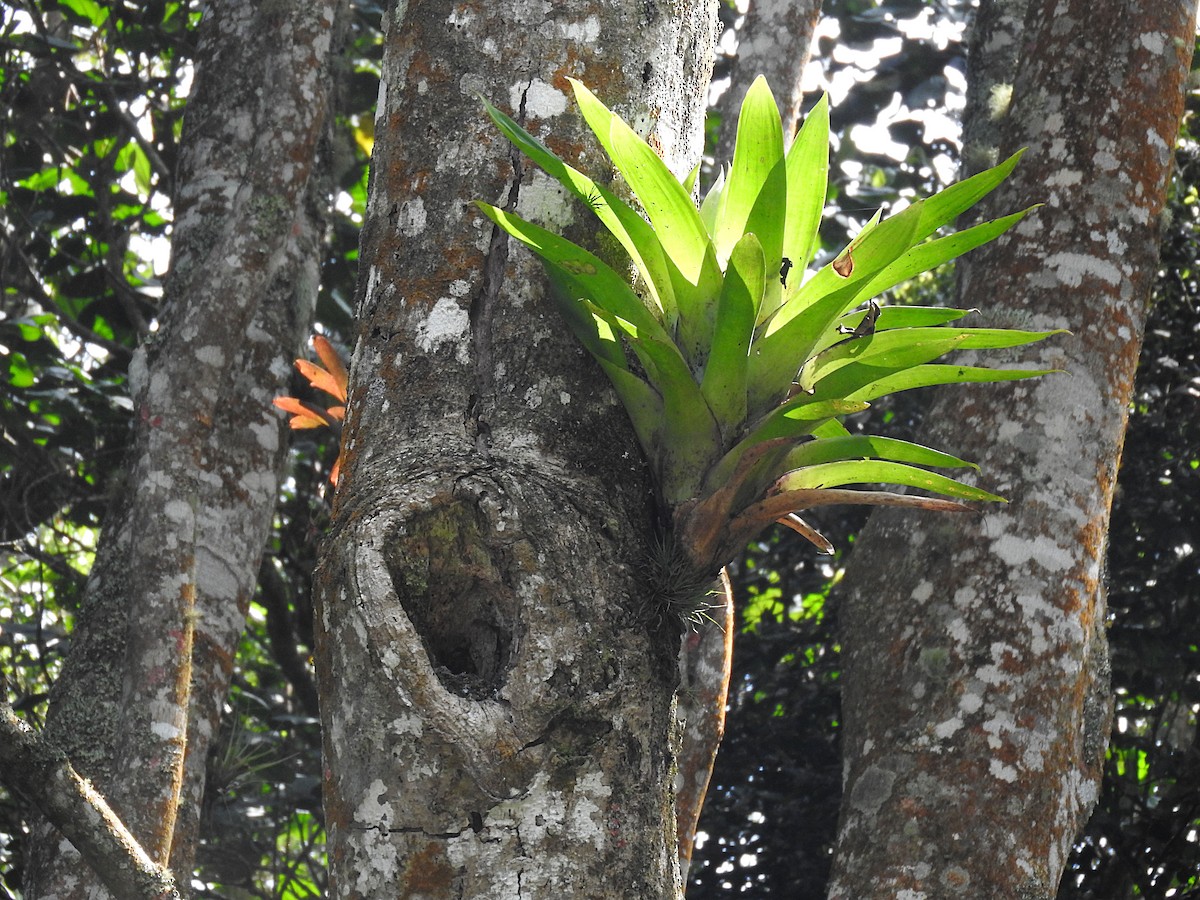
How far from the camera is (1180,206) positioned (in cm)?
394

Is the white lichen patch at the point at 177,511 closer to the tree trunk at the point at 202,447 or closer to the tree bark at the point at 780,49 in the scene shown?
the tree trunk at the point at 202,447

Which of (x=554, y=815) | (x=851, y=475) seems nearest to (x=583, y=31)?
(x=851, y=475)

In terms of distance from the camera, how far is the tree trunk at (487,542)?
1.06 meters

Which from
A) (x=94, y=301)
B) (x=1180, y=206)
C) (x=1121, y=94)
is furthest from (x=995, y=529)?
(x=94, y=301)

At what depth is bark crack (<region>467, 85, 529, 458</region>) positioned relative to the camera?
4.04 feet

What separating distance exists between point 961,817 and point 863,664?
38 centimetres

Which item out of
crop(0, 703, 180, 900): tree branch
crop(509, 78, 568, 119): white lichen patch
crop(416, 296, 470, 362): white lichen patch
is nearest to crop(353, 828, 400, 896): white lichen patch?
crop(0, 703, 180, 900): tree branch

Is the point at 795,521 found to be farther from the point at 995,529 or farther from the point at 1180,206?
the point at 1180,206

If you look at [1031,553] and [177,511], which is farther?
[1031,553]

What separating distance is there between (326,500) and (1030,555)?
1853 millimetres

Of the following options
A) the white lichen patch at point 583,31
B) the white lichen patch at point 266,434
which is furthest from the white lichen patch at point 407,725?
the white lichen patch at point 266,434

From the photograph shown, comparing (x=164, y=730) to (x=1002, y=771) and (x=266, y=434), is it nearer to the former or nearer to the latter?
(x=1002, y=771)

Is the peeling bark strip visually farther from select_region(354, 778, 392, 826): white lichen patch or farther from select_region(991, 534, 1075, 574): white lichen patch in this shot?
select_region(354, 778, 392, 826): white lichen patch

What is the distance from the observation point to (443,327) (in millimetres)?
1286
